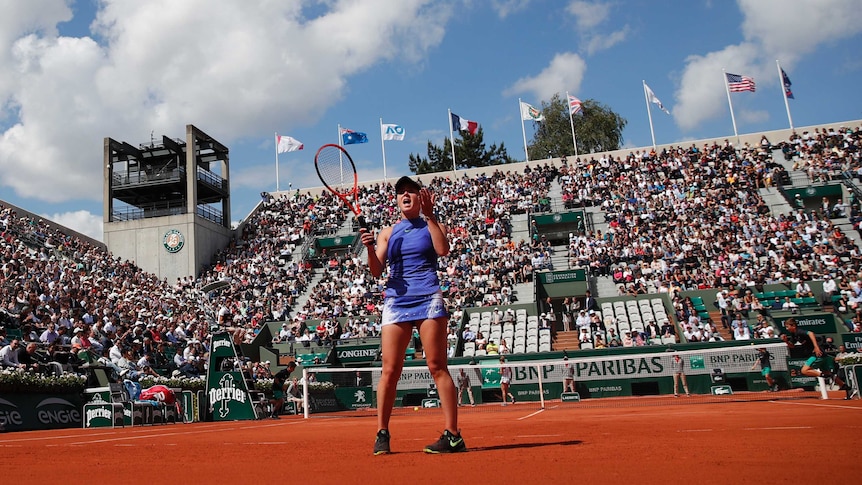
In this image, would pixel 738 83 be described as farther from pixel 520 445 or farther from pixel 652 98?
pixel 520 445

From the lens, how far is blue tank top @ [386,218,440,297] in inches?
211

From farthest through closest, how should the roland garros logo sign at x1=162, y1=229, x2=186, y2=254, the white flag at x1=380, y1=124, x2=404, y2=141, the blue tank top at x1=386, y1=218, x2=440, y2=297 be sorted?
the white flag at x1=380, y1=124, x2=404, y2=141 → the roland garros logo sign at x1=162, y1=229, x2=186, y2=254 → the blue tank top at x1=386, y1=218, x2=440, y2=297

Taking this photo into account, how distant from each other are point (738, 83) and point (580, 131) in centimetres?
2805


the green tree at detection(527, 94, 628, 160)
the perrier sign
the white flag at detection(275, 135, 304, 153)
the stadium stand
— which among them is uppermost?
the green tree at detection(527, 94, 628, 160)

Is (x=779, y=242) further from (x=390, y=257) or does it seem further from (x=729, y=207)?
(x=390, y=257)

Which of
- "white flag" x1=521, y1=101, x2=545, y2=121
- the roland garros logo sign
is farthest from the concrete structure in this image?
"white flag" x1=521, y1=101, x2=545, y2=121

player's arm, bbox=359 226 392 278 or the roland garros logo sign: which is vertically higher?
the roland garros logo sign

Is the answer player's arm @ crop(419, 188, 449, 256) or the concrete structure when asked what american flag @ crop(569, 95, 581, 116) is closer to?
the concrete structure

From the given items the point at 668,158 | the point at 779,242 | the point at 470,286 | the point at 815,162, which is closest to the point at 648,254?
the point at 779,242

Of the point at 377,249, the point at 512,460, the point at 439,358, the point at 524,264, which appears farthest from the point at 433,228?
the point at 524,264

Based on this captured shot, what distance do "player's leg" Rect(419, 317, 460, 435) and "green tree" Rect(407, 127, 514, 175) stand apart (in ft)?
225

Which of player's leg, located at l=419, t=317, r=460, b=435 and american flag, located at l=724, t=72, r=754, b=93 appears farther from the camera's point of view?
american flag, located at l=724, t=72, r=754, b=93

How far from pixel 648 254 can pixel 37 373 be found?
78.4 ft

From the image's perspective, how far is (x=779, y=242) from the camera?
1126 inches
